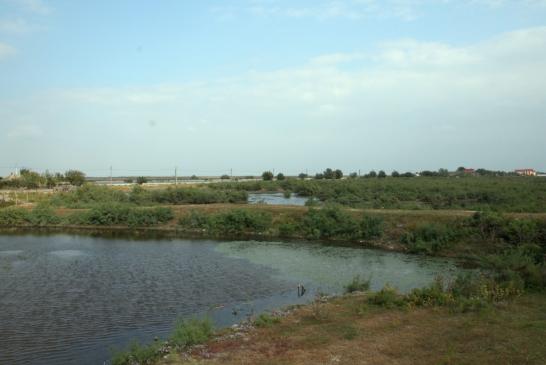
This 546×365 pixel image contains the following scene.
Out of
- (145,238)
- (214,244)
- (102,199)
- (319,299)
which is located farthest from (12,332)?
(102,199)

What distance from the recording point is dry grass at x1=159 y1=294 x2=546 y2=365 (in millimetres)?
11023

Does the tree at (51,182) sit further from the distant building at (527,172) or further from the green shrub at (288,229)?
the distant building at (527,172)

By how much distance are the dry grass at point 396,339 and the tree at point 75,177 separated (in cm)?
8525

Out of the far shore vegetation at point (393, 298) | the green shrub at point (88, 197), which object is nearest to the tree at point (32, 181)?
the green shrub at point (88, 197)

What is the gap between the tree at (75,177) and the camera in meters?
91.1

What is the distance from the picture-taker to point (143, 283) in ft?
74.0

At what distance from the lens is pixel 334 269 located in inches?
1025

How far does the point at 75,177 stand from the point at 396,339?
90.0 metres

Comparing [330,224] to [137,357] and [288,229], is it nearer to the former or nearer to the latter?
[288,229]

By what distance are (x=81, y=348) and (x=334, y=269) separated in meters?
15.2

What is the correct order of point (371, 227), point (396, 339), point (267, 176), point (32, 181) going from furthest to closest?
point (267, 176) < point (32, 181) < point (371, 227) < point (396, 339)

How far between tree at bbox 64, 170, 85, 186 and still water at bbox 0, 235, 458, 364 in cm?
5697

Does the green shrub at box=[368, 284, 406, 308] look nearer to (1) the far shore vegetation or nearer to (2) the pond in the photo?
(1) the far shore vegetation

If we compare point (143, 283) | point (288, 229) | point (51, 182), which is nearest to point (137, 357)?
point (143, 283)
